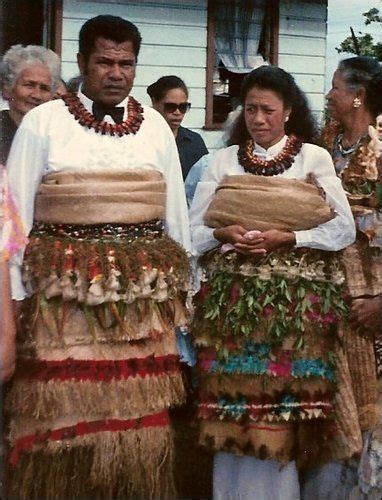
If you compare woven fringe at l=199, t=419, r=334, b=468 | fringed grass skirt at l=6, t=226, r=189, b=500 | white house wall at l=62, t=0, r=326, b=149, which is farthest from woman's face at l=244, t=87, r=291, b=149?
white house wall at l=62, t=0, r=326, b=149

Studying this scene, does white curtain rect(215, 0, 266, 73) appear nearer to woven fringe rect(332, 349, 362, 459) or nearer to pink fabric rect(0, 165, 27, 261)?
woven fringe rect(332, 349, 362, 459)

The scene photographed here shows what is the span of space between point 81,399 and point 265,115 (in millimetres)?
1439

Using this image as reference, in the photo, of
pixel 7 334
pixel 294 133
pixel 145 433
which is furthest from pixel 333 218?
pixel 7 334

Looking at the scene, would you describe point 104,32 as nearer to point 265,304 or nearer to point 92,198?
point 92,198

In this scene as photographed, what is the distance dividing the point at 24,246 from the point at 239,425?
3.89 ft

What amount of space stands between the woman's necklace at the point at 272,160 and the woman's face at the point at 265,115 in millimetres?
64

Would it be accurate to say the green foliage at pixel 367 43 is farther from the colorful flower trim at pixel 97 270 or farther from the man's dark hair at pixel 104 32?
the colorful flower trim at pixel 97 270

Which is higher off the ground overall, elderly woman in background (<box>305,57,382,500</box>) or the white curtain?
the white curtain

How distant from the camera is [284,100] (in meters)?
3.71

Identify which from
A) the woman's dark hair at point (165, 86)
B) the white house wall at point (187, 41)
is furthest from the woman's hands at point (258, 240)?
the white house wall at point (187, 41)

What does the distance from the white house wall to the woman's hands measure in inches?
145

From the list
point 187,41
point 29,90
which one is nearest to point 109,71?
point 29,90

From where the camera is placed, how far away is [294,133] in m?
3.83

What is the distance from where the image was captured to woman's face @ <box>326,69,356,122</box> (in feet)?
13.3
